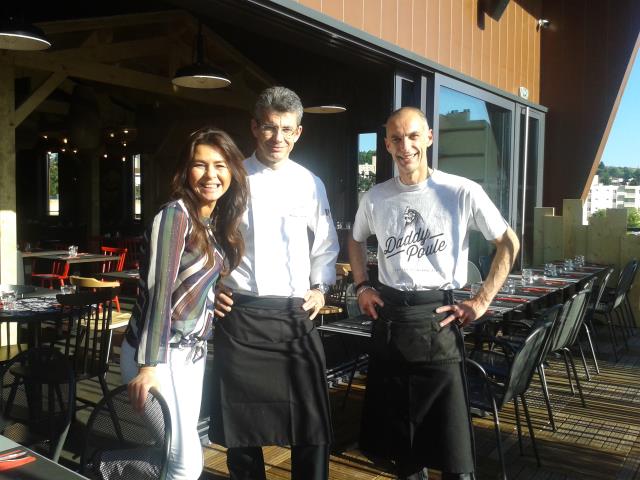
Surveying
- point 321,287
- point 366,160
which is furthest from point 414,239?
point 366,160

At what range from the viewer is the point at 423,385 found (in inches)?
91.7

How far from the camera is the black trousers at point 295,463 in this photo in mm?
2262

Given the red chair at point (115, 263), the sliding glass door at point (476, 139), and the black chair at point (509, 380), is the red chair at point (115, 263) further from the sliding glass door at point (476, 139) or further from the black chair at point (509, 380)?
the black chair at point (509, 380)

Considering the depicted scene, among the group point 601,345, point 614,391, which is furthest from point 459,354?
point 601,345

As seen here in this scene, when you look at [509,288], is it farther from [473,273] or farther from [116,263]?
[116,263]

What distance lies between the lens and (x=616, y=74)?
296 inches

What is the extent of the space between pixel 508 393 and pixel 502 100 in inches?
170

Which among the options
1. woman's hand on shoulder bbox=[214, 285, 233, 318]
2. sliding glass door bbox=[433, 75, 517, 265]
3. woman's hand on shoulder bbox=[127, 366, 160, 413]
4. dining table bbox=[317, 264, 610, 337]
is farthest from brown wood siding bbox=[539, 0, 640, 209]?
woman's hand on shoulder bbox=[127, 366, 160, 413]

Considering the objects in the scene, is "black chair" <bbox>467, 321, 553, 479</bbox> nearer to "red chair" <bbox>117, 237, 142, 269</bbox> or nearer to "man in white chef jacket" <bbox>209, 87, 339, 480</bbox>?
"man in white chef jacket" <bbox>209, 87, 339, 480</bbox>

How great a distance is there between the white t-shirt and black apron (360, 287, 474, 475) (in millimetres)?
70

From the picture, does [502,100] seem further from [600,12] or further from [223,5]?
[223,5]

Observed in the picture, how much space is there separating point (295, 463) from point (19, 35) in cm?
367

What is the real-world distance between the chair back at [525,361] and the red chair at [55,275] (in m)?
6.49

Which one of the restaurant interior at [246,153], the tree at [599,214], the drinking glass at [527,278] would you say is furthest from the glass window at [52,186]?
the drinking glass at [527,278]
